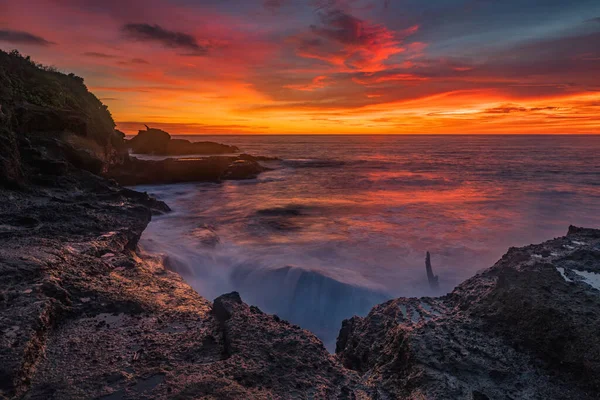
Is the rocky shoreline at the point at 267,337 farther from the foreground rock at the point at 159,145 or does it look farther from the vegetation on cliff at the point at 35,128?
the foreground rock at the point at 159,145

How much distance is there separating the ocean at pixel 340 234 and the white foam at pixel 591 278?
509 cm

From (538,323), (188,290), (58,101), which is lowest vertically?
(188,290)

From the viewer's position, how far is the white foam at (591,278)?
358 centimetres

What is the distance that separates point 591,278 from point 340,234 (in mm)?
11053

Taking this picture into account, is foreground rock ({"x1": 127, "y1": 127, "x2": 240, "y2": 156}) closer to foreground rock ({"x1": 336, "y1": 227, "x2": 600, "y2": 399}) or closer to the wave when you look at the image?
the wave

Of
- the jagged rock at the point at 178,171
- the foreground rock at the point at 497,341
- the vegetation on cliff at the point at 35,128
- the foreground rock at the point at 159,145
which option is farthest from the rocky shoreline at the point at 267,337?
the foreground rock at the point at 159,145

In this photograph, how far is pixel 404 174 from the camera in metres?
37.5

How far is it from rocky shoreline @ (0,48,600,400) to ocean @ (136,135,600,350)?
161 inches

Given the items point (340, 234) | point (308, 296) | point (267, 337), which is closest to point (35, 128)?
point (308, 296)

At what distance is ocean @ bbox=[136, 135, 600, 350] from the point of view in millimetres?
9320

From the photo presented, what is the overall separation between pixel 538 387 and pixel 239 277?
847 centimetres

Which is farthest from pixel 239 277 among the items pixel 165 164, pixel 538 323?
pixel 165 164

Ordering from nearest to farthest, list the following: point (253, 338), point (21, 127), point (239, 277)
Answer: point (253, 338) → point (21, 127) → point (239, 277)

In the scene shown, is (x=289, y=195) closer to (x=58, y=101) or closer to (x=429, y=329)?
(x=58, y=101)
